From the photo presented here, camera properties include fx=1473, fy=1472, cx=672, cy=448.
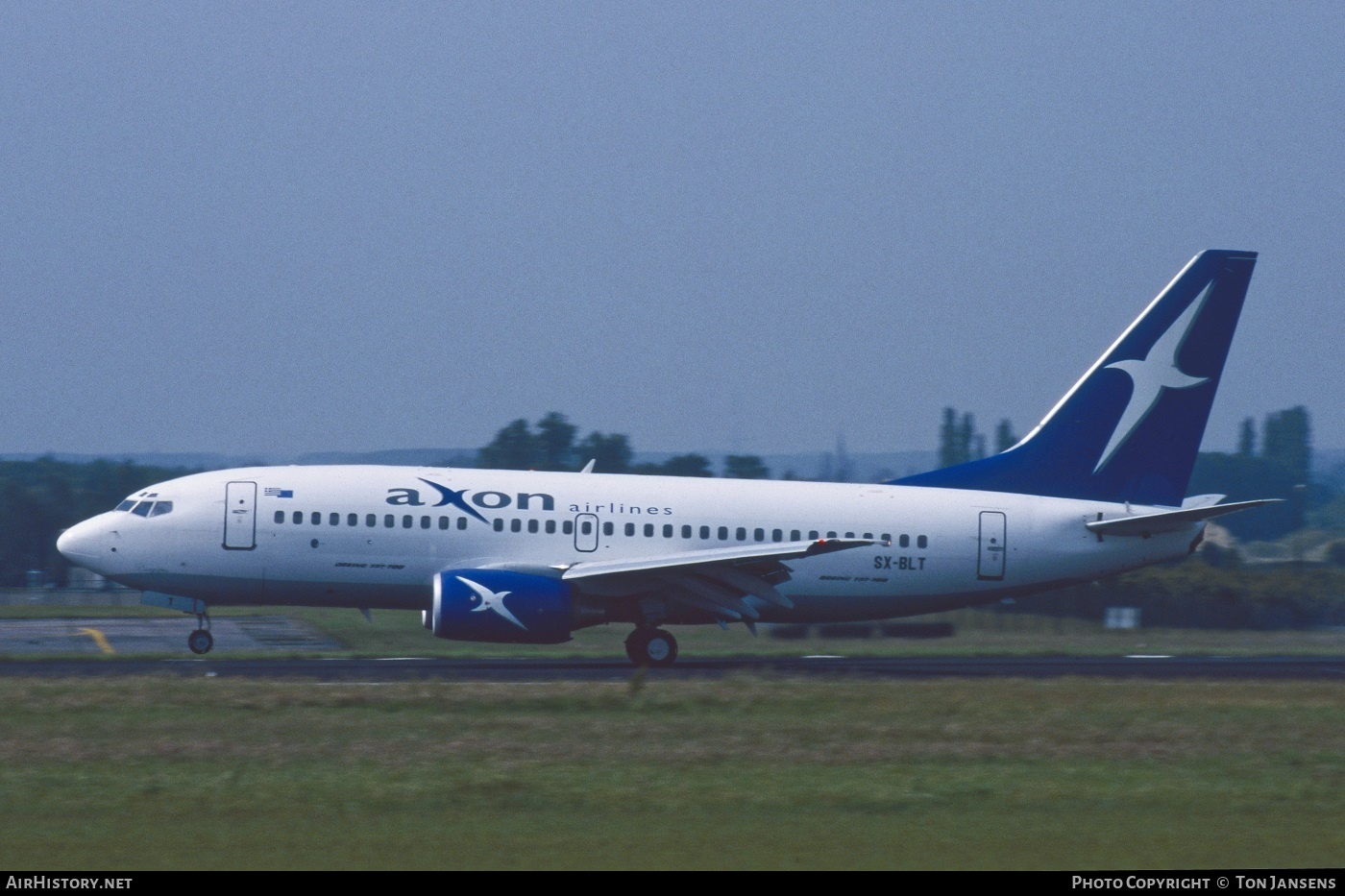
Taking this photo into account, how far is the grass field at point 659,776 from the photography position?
1048 cm

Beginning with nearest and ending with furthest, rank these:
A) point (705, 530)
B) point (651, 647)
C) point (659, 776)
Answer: point (659, 776)
point (651, 647)
point (705, 530)

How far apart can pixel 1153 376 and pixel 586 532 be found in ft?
37.1

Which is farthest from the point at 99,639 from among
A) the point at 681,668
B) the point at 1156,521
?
the point at 1156,521

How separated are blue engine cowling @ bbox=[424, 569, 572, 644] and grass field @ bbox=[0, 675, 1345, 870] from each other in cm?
374

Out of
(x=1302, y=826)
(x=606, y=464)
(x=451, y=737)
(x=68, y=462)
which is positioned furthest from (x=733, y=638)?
(x=68, y=462)

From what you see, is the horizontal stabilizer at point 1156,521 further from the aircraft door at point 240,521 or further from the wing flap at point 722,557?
the aircraft door at point 240,521

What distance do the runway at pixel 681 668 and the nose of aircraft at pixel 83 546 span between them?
173 centimetres

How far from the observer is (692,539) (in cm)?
2614

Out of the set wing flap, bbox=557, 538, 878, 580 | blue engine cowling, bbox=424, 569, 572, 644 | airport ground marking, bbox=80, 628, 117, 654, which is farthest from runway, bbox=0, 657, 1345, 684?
airport ground marking, bbox=80, 628, 117, 654

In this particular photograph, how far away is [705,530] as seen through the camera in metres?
26.2

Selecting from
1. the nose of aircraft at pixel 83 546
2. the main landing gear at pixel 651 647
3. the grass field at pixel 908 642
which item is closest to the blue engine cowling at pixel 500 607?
the main landing gear at pixel 651 647

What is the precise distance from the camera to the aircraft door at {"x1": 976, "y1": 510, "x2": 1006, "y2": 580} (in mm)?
26969

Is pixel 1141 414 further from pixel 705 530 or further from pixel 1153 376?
pixel 705 530

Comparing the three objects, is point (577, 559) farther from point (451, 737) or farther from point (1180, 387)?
point (1180, 387)
